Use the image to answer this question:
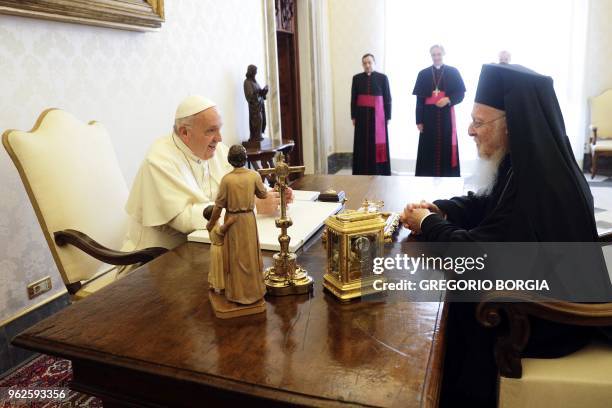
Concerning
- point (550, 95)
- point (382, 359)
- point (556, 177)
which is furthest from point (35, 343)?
point (550, 95)

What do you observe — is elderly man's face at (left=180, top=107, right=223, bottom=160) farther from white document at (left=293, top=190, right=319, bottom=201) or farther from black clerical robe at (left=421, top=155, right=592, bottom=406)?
black clerical robe at (left=421, top=155, right=592, bottom=406)

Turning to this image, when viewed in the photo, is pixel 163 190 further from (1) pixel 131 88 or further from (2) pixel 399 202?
(1) pixel 131 88

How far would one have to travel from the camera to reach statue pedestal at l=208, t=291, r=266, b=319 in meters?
1.28

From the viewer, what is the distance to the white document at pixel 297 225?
1.78 metres

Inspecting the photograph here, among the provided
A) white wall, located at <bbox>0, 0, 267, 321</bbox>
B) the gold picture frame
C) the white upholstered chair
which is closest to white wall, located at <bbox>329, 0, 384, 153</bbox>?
the white upholstered chair

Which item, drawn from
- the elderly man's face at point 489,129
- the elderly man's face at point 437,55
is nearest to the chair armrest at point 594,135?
the elderly man's face at point 437,55

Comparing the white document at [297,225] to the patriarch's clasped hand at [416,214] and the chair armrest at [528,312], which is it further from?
the chair armrest at [528,312]

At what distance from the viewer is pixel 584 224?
1.55 meters

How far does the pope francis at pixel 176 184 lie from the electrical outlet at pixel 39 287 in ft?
2.37

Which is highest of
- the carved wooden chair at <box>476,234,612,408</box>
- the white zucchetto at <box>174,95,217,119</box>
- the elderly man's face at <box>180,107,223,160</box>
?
the white zucchetto at <box>174,95,217,119</box>

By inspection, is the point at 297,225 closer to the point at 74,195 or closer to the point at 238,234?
the point at 238,234

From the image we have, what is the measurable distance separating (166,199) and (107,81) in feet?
4.85

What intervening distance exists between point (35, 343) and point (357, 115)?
6707 millimetres

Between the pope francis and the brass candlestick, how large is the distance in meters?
0.67
